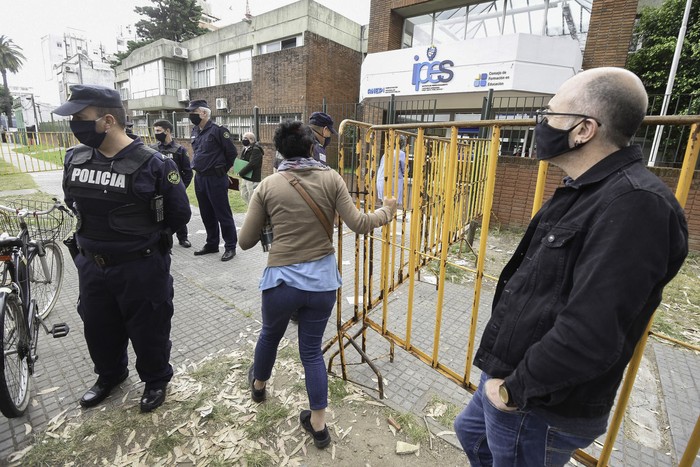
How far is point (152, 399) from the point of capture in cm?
249

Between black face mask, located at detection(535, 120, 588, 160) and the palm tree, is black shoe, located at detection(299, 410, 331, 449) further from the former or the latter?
the palm tree

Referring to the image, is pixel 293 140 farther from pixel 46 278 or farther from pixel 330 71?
pixel 330 71

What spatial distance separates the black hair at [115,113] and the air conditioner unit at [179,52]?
25053 mm

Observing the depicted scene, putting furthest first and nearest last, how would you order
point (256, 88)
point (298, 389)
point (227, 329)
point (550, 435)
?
point (256, 88) < point (227, 329) < point (298, 389) < point (550, 435)

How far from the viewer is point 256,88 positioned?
17359mm

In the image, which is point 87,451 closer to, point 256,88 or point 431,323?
point 431,323

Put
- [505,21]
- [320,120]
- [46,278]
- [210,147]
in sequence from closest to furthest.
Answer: [46,278], [320,120], [210,147], [505,21]

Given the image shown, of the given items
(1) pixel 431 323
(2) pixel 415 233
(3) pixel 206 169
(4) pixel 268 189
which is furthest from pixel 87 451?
(3) pixel 206 169

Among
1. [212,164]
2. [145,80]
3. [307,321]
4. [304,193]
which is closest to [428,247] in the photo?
[307,321]

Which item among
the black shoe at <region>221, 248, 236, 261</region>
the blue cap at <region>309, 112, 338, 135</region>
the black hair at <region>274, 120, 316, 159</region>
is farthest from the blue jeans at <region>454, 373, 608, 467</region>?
the black shoe at <region>221, 248, 236, 261</region>

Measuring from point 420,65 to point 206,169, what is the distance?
861cm

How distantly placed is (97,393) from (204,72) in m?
24.7

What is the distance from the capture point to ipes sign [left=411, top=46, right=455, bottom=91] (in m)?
10.6

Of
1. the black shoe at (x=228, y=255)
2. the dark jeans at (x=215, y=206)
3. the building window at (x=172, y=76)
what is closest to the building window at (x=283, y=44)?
the building window at (x=172, y=76)
